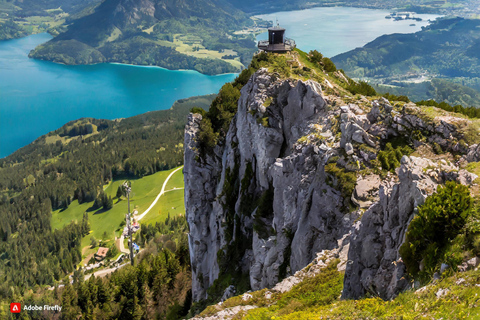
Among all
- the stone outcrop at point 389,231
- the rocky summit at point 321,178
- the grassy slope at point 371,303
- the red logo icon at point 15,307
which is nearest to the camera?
the grassy slope at point 371,303

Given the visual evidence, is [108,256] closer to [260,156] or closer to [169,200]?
[169,200]

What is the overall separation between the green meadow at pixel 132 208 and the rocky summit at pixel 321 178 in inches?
3813

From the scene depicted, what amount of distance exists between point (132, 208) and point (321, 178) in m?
135

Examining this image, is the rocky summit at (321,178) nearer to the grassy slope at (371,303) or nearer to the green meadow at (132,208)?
the grassy slope at (371,303)

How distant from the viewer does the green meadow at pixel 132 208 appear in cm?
13950

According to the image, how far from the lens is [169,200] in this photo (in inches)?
5950

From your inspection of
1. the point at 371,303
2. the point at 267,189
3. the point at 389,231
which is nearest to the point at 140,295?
the point at 267,189

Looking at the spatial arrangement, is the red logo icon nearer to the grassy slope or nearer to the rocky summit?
the rocky summit

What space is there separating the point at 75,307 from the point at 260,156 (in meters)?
54.4

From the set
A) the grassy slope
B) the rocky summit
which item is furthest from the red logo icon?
the grassy slope

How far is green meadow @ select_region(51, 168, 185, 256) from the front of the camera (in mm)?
139500

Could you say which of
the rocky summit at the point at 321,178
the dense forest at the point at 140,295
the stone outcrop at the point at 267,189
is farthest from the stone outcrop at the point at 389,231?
the dense forest at the point at 140,295

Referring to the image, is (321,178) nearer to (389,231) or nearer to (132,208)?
(389,231)

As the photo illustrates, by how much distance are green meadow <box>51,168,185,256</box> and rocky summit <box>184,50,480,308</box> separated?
96852mm
